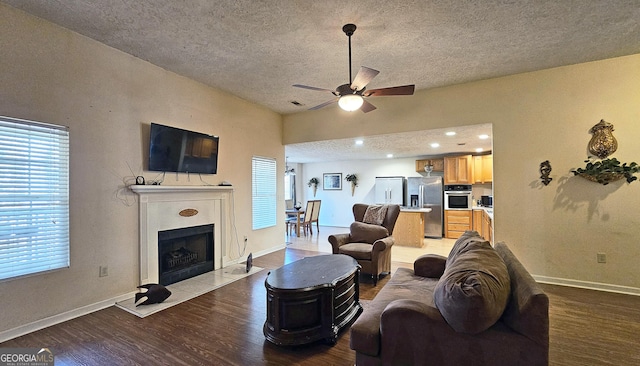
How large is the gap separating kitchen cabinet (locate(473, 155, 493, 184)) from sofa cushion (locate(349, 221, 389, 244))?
4339mm

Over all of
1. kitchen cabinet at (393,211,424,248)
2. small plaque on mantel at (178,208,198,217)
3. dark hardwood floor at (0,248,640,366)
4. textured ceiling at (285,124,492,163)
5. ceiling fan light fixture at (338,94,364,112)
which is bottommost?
dark hardwood floor at (0,248,640,366)

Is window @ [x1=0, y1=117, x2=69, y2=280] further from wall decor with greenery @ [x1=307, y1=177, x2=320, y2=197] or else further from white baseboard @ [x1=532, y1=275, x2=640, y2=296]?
wall decor with greenery @ [x1=307, y1=177, x2=320, y2=197]

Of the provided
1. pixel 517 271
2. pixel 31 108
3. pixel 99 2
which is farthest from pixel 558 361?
pixel 31 108

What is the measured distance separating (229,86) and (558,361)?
16.5ft

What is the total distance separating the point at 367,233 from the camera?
450 cm

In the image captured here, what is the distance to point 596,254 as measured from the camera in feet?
12.0

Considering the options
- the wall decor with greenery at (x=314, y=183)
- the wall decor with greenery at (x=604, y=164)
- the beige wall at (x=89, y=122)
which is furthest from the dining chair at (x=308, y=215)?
the wall decor with greenery at (x=604, y=164)

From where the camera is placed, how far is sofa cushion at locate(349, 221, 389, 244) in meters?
4.43

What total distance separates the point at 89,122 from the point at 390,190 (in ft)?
24.4

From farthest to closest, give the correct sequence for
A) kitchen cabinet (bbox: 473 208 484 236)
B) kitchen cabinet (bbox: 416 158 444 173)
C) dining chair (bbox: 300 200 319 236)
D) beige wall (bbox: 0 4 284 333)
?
1. kitchen cabinet (bbox: 416 158 444 173)
2. dining chair (bbox: 300 200 319 236)
3. kitchen cabinet (bbox: 473 208 484 236)
4. beige wall (bbox: 0 4 284 333)

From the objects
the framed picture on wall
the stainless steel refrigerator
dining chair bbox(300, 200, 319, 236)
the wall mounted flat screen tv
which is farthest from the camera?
the framed picture on wall

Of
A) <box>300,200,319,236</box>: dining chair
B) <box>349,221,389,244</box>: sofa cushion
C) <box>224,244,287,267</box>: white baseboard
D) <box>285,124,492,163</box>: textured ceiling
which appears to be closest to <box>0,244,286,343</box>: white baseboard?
<box>224,244,287,267</box>: white baseboard

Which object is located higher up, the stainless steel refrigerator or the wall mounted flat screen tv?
the wall mounted flat screen tv

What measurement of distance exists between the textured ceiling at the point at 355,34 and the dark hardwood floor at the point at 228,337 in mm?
2973
